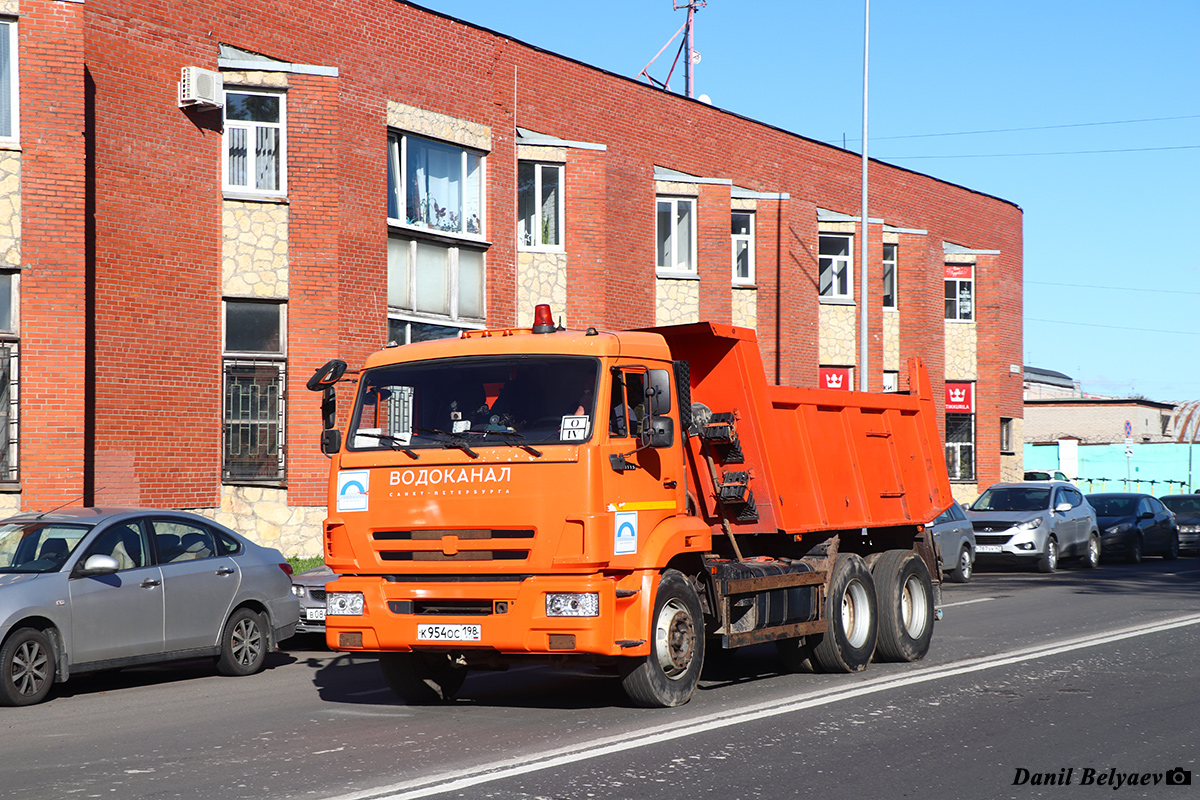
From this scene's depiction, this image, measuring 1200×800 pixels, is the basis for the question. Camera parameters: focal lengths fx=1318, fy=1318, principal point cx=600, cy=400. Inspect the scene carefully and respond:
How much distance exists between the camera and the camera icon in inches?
278

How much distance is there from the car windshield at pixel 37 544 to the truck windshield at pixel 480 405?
3.06 meters

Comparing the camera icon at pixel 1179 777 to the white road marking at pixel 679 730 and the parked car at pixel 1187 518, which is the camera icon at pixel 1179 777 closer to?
the white road marking at pixel 679 730

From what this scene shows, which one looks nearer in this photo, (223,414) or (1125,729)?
(1125,729)

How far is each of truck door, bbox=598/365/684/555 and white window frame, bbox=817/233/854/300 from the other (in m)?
25.2

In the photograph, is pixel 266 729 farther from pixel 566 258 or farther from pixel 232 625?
pixel 566 258

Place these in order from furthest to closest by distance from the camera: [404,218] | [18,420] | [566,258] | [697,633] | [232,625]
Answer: [566,258] → [404,218] → [18,420] → [232,625] → [697,633]

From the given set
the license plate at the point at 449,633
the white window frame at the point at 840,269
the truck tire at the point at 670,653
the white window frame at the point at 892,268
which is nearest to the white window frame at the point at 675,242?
the white window frame at the point at 840,269

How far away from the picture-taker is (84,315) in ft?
58.4

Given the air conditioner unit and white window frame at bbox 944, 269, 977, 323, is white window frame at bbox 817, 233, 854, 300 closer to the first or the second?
white window frame at bbox 944, 269, 977, 323

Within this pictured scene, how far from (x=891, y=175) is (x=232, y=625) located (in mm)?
28415

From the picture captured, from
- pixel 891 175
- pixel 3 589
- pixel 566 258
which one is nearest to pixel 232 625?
pixel 3 589

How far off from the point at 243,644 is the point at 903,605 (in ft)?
20.3

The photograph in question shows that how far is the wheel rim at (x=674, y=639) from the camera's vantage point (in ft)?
30.3

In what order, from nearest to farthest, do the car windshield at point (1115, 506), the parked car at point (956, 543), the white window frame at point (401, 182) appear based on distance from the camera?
the white window frame at point (401, 182) < the parked car at point (956, 543) < the car windshield at point (1115, 506)
